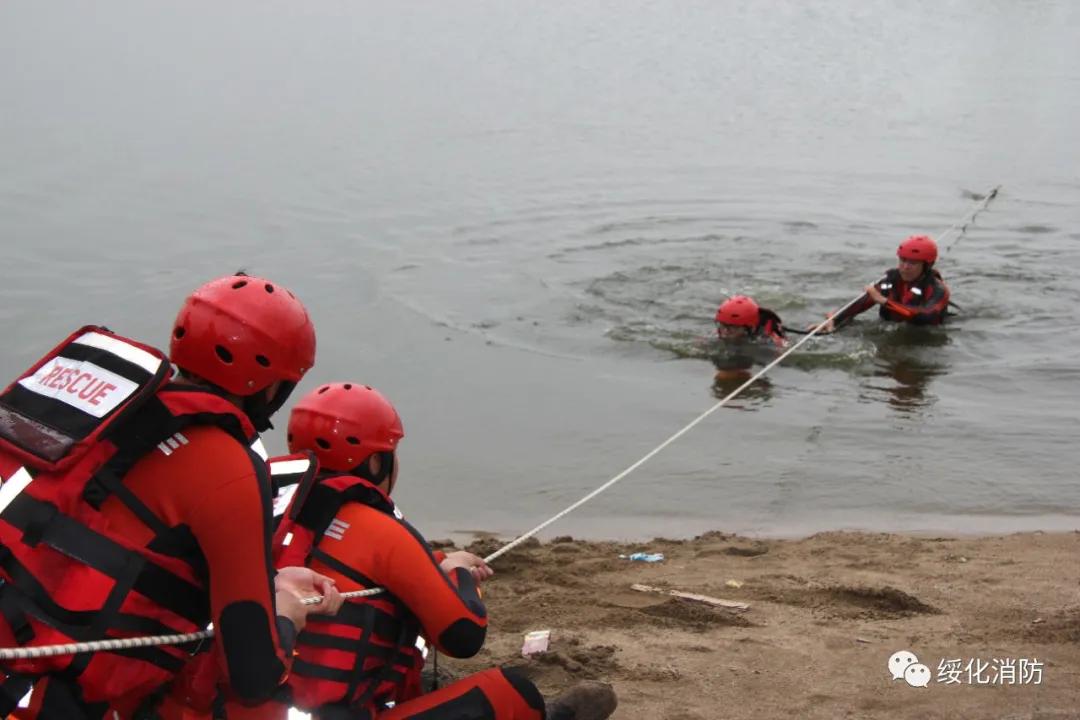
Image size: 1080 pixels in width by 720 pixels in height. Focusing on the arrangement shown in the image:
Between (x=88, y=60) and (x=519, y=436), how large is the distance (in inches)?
1078

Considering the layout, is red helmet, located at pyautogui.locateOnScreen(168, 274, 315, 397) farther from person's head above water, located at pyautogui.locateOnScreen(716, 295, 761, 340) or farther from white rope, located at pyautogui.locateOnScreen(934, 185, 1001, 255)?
white rope, located at pyautogui.locateOnScreen(934, 185, 1001, 255)

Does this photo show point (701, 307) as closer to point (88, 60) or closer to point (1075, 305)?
point (1075, 305)

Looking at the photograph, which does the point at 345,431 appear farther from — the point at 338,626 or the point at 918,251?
the point at 918,251

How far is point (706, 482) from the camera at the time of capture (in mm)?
9906

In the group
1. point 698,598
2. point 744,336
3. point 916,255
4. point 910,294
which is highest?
point 916,255

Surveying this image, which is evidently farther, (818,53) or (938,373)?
(818,53)

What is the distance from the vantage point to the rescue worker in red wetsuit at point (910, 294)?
13898 millimetres

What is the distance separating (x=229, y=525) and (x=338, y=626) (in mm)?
949

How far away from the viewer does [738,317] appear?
43.4 ft

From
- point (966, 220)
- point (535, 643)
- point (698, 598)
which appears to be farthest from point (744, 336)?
point (966, 220)

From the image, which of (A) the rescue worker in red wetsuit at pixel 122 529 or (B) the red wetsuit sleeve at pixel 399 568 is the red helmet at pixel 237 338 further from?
(B) the red wetsuit sleeve at pixel 399 568

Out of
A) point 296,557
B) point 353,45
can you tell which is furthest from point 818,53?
point 296,557

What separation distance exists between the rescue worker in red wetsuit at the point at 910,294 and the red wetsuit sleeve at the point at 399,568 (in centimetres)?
1042

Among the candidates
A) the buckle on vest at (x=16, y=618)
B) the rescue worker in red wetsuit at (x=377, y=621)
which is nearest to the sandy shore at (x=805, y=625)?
the rescue worker in red wetsuit at (x=377, y=621)
